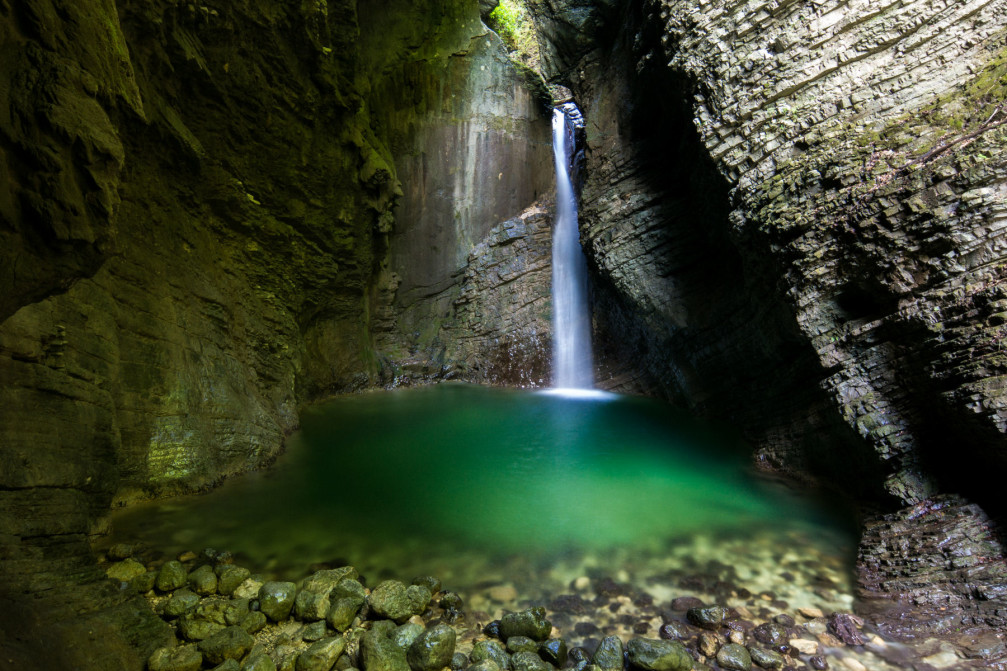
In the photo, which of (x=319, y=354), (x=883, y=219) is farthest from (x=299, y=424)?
(x=883, y=219)

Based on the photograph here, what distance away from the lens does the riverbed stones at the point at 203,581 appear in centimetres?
346

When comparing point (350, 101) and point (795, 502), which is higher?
point (350, 101)

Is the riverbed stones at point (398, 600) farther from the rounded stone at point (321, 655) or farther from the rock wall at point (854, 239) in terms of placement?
the rock wall at point (854, 239)

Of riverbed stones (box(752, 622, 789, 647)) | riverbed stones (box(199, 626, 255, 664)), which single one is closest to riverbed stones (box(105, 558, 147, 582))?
riverbed stones (box(199, 626, 255, 664))

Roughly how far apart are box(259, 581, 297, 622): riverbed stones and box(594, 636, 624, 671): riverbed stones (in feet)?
6.98

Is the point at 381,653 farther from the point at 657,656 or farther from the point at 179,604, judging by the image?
the point at 657,656

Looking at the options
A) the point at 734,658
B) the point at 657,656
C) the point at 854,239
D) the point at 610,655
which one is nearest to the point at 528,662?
the point at 610,655

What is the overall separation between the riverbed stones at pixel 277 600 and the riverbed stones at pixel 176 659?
0.50m

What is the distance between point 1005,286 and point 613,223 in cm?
707

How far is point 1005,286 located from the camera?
3.96m

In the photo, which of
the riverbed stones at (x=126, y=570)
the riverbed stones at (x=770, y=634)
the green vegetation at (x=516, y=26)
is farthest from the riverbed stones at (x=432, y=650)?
the green vegetation at (x=516, y=26)

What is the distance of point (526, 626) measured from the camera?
10.4 feet

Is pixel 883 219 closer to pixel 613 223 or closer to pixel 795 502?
pixel 795 502

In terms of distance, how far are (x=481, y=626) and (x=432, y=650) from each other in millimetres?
583
